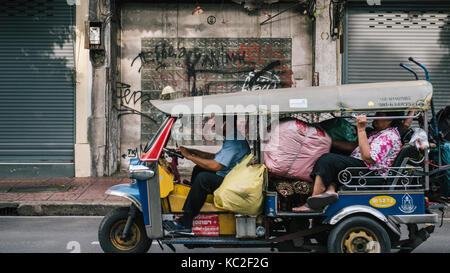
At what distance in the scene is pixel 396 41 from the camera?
34.9 ft

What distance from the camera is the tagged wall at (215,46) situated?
1081cm

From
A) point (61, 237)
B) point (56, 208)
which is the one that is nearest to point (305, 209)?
point (61, 237)

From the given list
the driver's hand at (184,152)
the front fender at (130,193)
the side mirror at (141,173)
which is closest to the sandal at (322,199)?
the driver's hand at (184,152)

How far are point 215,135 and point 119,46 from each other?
6.96 meters

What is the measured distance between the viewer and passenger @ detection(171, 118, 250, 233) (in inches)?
177

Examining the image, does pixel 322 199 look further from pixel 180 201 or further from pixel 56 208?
pixel 56 208

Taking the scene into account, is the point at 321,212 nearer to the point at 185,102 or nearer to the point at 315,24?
the point at 185,102

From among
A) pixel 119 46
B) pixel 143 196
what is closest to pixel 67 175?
pixel 119 46

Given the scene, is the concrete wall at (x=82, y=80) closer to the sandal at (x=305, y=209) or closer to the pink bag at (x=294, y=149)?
the pink bag at (x=294, y=149)

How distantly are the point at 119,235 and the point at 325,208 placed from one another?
A: 2113 millimetres

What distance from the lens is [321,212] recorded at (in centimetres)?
441

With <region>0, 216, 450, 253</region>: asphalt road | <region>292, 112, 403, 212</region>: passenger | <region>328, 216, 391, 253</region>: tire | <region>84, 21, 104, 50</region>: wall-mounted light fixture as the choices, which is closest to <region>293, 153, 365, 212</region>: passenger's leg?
<region>292, 112, 403, 212</region>: passenger

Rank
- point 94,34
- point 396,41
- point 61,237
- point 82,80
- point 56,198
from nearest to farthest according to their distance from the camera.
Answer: point 61,237 → point 56,198 → point 94,34 → point 82,80 → point 396,41

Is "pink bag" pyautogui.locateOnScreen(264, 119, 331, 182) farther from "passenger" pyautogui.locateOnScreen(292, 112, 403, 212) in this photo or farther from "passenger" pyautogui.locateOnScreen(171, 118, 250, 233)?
"passenger" pyautogui.locateOnScreen(171, 118, 250, 233)
